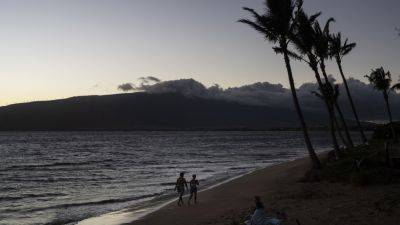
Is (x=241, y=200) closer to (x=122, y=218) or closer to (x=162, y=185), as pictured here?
(x=122, y=218)

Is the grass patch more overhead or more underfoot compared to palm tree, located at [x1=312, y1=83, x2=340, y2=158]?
more underfoot

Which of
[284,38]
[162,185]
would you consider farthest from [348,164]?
[162,185]

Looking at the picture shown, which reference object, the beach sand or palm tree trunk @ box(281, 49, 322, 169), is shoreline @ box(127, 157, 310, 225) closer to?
the beach sand

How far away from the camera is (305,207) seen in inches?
688

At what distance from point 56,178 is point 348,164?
28121mm

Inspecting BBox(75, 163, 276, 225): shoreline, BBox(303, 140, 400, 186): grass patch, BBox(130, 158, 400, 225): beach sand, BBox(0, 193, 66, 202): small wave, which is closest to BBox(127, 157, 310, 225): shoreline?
BBox(130, 158, 400, 225): beach sand

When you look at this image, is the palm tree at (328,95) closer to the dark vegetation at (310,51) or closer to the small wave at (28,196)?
the dark vegetation at (310,51)

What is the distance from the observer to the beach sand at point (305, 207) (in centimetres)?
1492

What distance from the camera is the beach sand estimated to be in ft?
49.0

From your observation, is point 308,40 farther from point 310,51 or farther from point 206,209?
point 206,209

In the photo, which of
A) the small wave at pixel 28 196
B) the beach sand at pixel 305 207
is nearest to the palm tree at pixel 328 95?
the beach sand at pixel 305 207

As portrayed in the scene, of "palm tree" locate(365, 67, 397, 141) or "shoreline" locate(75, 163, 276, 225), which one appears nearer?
"shoreline" locate(75, 163, 276, 225)

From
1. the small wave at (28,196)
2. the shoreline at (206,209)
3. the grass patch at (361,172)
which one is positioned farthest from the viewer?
the small wave at (28,196)

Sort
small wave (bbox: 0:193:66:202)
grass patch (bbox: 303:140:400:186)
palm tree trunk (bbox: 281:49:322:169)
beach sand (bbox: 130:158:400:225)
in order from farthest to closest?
small wave (bbox: 0:193:66:202)
palm tree trunk (bbox: 281:49:322:169)
grass patch (bbox: 303:140:400:186)
beach sand (bbox: 130:158:400:225)
